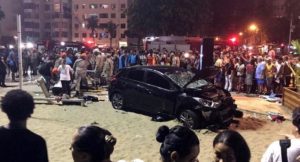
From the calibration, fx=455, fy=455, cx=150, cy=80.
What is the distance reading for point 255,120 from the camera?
46.0 ft

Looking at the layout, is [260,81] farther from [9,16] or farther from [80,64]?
[9,16]

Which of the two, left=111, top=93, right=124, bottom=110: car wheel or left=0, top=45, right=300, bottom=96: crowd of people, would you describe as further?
left=0, top=45, right=300, bottom=96: crowd of people

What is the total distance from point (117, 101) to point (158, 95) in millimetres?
2383

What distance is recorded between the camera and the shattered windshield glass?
1356 cm

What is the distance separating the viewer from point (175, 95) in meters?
13.3

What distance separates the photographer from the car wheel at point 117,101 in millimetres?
15578

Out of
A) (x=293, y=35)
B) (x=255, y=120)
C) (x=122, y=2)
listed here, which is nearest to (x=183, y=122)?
(x=255, y=120)

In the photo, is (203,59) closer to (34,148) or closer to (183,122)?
(183,122)

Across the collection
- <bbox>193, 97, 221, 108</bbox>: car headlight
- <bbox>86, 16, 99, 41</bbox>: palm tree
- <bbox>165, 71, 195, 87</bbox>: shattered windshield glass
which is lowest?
<bbox>193, 97, 221, 108</bbox>: car headlight

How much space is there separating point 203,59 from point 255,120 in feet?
21.2

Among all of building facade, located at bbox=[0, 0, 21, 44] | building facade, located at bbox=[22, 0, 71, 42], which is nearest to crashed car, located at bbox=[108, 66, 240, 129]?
building facade, located at bbox=[0, 0, 21, 44]

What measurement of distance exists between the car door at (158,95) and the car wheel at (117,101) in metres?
1.30

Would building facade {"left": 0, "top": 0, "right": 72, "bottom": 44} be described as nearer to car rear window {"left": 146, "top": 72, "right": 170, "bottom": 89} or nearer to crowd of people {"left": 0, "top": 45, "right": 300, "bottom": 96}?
crowd of people {"left": 0, "top": 45, "right": 300, "bottom": 96}

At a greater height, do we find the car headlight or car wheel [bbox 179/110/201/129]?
the car headlight
